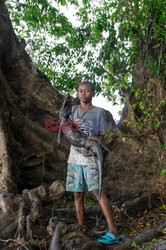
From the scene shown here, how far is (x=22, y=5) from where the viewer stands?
5613mm

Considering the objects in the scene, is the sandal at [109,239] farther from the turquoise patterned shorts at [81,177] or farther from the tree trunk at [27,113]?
the tree trunk at [27,113]

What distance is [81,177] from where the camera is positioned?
3152mm

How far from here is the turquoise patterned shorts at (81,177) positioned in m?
3.01

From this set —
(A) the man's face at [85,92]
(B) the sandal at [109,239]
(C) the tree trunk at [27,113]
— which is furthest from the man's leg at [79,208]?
(C) the tree trunk at [27,113]

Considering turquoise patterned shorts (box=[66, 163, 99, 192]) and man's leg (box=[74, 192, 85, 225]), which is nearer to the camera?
turquoise patterned shorts (box=[66, 163, 99, 192])

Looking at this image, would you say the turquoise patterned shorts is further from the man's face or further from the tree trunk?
the tree trunk

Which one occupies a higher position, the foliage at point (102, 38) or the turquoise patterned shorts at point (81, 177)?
the foliage at point (102, 38)

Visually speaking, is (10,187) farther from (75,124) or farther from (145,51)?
(145,51)

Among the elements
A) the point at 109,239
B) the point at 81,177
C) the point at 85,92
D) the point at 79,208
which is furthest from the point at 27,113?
the point at 109,239

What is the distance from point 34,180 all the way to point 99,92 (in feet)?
10.3

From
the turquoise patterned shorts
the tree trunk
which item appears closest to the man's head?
the turquoise patterned shorts

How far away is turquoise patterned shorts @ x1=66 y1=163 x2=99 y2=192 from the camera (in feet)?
9.88

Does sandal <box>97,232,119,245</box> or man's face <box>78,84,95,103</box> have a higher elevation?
man's face <box>78,84,95,103</box>

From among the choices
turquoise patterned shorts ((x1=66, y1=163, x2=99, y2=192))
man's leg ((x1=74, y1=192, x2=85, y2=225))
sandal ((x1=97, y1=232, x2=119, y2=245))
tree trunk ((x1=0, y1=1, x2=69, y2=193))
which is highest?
tree trunk ((x1=0, y1=1, x2=69, y2=193))
